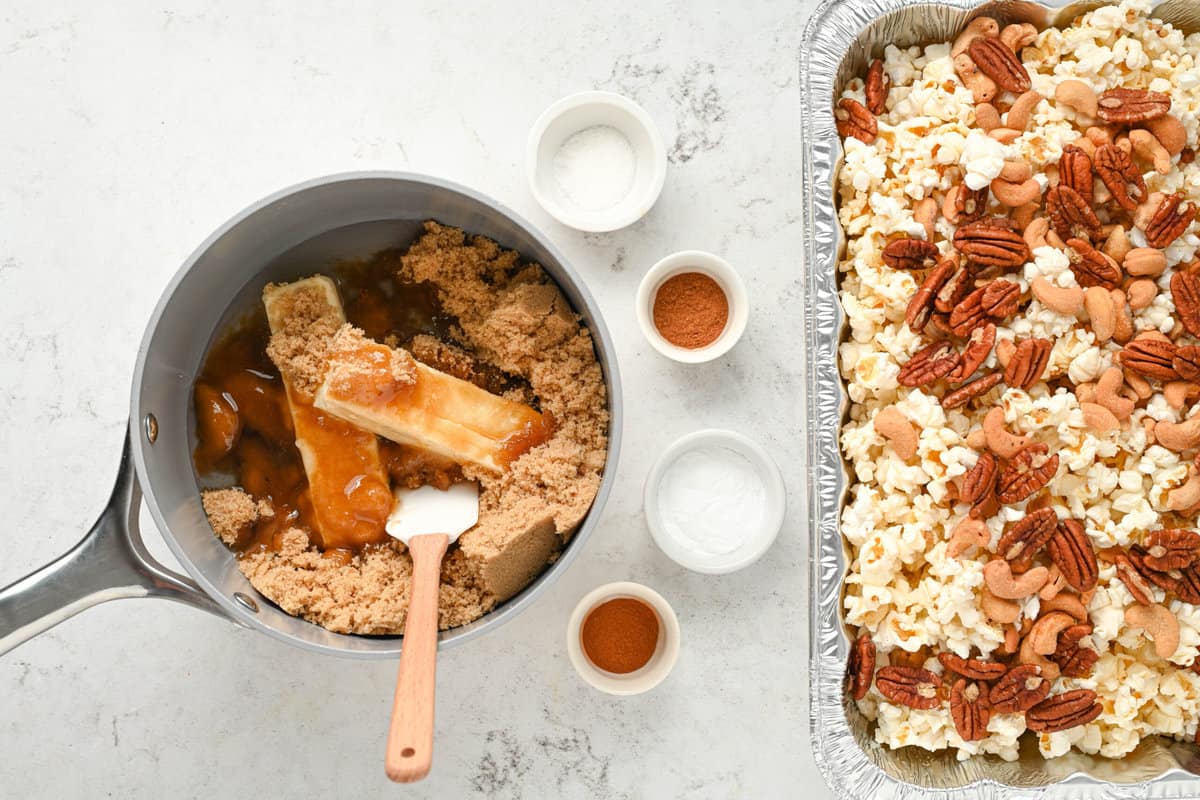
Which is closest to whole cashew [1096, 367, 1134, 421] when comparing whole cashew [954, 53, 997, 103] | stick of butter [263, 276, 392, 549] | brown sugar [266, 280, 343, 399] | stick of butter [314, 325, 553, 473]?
whole cashew [954, 53, 997, 103]

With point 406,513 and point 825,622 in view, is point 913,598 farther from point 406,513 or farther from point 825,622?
point 406,513

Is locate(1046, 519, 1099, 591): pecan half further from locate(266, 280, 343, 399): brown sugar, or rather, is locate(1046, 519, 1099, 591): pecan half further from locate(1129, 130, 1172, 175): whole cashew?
locate(266, 280, 343, 399): brown sugar

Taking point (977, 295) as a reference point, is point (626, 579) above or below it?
below

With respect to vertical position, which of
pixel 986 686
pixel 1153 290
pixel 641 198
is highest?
pixel 641 198

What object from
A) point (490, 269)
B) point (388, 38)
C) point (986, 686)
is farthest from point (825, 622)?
point (388, 38)

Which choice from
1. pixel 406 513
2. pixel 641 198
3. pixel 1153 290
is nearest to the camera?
pixel 1153 290

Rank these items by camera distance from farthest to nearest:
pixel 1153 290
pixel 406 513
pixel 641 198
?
1. pixel 641 198
2. pixel 406 513
3. pixel 1153 290

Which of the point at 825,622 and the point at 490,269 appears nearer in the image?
the point at 825,622

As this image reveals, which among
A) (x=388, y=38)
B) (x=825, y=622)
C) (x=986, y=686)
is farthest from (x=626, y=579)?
(x=388, y=38)
